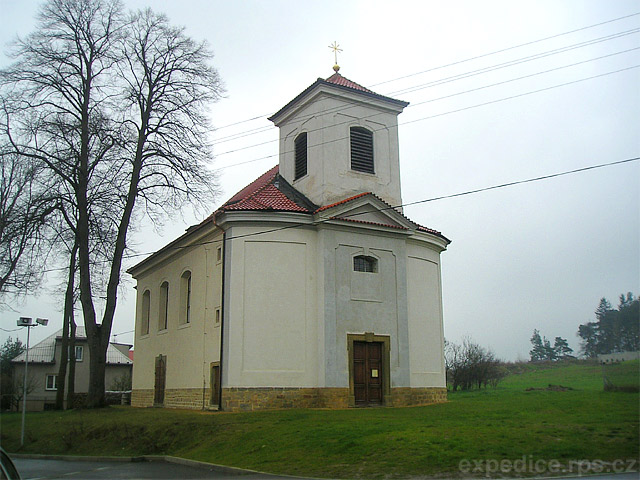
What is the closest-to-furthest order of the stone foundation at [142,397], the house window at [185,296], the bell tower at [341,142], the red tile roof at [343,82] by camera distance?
the bell tower at [341,142]
the red tile roof at [343,82]
the house window at [185,296]
the stone foundation at [142,397]

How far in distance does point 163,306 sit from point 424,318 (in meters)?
14.5

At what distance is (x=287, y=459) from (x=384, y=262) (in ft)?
43.7

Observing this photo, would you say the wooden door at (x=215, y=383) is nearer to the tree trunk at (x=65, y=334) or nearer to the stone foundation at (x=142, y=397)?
the stone foundation at (x=142, y=397)

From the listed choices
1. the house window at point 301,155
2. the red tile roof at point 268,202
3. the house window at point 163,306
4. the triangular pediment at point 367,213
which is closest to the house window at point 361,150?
the triangular pediment at point 367,213

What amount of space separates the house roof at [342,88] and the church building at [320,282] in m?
0.07

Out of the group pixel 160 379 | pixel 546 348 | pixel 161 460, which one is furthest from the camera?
pixel 546 348

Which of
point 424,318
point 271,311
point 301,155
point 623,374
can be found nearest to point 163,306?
point 271,311

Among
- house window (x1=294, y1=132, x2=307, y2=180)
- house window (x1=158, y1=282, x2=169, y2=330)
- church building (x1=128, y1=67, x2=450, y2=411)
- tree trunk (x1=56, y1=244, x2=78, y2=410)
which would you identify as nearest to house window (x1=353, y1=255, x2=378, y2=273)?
church building (x1=128, y1=67, x2=450, y2=411)

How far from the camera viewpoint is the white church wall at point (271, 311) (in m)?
23.5

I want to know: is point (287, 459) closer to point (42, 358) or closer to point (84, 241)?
point (84, 241)

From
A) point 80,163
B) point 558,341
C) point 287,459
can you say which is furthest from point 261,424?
point 558,341

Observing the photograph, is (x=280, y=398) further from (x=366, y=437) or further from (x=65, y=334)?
(x=65, y=334)

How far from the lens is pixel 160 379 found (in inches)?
1257

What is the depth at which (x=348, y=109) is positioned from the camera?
27406 millimetres
